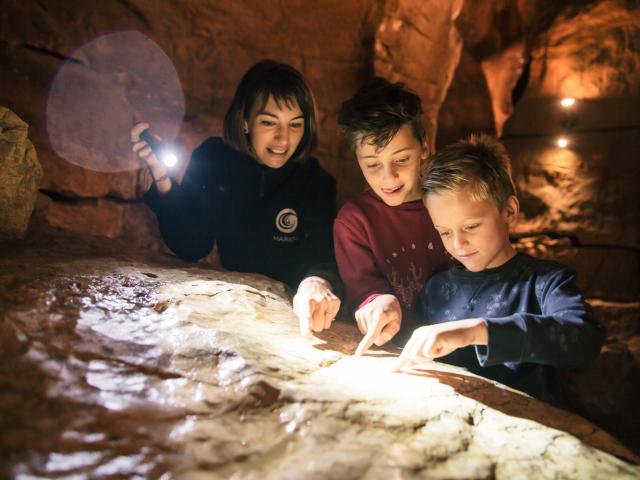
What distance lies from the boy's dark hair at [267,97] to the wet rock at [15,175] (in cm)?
128

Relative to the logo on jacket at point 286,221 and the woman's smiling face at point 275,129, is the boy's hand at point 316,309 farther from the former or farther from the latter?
the woman's smiling face at point 275,129

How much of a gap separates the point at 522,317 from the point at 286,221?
6.21 feet

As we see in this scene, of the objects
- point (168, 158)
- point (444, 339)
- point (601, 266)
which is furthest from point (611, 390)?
point (168, 158)

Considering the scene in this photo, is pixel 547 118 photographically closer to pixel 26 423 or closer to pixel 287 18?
pixel 287 18

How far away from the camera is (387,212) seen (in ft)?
8.69

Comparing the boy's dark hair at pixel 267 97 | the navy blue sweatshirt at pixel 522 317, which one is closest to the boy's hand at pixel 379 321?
the navy blue sweatshirt at pixel 522 317

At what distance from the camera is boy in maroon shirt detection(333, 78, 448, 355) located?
2.46 m

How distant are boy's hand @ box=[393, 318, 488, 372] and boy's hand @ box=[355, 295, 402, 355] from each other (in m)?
0.27

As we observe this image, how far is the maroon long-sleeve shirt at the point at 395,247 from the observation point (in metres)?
2.59

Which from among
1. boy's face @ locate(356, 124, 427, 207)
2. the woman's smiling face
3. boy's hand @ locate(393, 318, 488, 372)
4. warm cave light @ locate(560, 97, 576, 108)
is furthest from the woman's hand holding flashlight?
warm cave light @ locate(560, 97, 576, 108)

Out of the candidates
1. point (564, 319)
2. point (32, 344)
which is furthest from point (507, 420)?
point (32, 344)

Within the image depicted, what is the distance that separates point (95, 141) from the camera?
332cm

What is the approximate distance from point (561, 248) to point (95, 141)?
5802mm

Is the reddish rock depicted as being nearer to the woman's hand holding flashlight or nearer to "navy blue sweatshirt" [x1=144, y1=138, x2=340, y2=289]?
"navy blue sweatshirt" [x1=144, y1=138, x2=340, y2=289]
